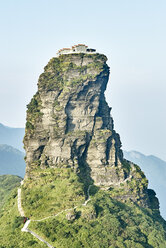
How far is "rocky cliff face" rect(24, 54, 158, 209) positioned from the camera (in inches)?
2269

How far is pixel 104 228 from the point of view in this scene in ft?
152

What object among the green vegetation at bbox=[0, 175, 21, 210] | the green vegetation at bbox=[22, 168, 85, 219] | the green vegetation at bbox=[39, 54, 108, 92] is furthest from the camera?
the green vegetation at bbox=[0, 175, 21, 210]

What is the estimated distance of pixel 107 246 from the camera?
1690 inches

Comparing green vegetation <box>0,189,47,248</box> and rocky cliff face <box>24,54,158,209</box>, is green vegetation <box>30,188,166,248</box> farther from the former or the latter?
rocky cliff face <box>24,54,158,209</box>

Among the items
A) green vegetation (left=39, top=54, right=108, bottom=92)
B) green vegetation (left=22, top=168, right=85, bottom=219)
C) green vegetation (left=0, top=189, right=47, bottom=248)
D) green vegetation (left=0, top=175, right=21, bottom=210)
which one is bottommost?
green vegetation (left=0, top=175, right=21, bottom=210)

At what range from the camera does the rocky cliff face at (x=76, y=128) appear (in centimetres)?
5762

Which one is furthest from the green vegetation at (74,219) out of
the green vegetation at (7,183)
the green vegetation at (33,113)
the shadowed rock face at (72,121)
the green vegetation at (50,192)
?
the green vegetation at (7,183)

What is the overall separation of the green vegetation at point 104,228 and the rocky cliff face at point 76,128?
18.2 feet

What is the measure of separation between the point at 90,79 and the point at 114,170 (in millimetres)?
22394

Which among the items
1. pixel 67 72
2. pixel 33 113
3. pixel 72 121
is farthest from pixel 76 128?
pixel 67 72

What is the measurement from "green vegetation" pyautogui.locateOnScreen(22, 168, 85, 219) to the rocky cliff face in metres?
2.13

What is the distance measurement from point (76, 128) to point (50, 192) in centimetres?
1581

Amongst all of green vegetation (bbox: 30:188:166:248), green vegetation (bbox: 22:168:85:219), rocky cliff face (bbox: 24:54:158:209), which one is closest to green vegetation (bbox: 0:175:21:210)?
rocky cliff face (bbox: 24:54:158:209)

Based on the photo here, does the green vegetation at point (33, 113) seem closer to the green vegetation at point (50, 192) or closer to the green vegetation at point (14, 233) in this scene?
the green vegetation at point (50, 192)
